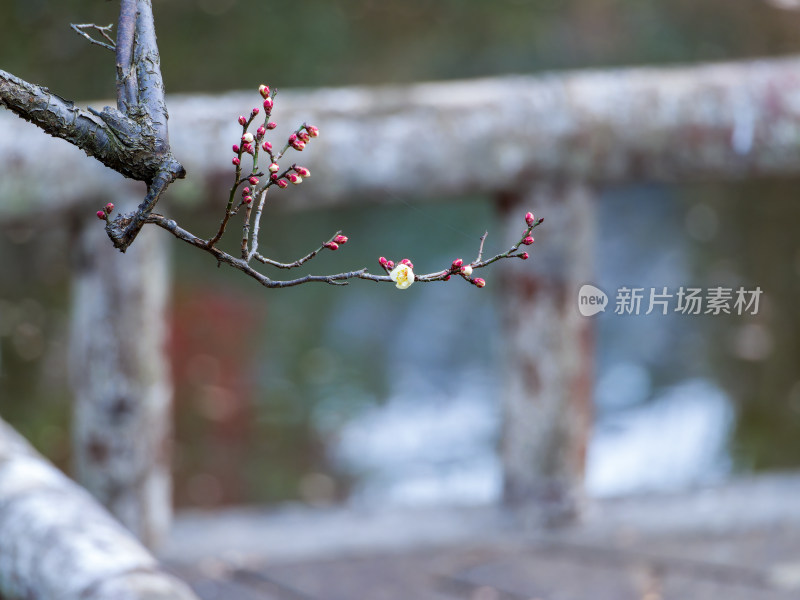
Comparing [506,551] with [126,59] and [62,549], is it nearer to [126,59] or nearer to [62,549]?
[62,549]

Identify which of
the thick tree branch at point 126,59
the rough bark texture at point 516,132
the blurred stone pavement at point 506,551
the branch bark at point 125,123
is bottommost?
the blurred stone pavement at point 506,551

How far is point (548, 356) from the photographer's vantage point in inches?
109

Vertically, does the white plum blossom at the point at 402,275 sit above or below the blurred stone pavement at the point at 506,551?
above

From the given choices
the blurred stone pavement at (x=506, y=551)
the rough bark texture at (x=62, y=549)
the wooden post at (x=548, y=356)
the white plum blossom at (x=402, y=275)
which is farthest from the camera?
the wooden post at (x=548, y=356)

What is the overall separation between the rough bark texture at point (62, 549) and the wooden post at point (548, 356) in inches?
49.8

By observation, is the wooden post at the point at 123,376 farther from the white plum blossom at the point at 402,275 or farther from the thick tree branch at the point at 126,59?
the white plum blossom at the point at 402,275

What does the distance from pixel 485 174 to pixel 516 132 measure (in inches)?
5.4

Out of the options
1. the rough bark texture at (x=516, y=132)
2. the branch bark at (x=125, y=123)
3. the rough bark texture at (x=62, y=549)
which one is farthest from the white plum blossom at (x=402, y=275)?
the rough bark texture at (x=516, y=132)

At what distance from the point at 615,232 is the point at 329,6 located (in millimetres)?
2648

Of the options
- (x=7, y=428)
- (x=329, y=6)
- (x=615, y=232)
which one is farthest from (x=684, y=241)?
(x=7, y=428)

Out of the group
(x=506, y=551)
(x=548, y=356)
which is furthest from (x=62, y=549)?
(x=548, y=356)

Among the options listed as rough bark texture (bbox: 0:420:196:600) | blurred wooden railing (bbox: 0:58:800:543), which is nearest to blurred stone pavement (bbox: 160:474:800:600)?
blurred wooden railing (bbox: 0:58:800:543)

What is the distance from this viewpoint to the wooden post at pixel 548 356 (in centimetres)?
270

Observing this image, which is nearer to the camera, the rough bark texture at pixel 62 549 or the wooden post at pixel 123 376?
the rough bark texture at pixel 62 549
